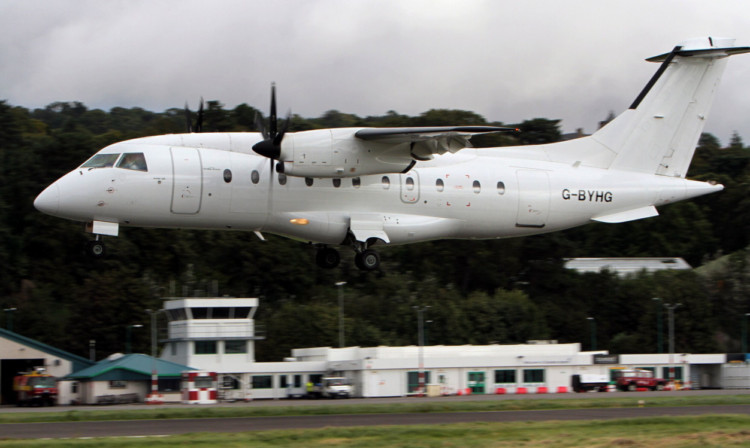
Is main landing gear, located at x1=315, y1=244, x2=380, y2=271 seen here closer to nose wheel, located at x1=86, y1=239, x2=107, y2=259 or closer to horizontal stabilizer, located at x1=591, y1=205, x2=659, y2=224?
nose wheel, located at x1=86, y1=239, x2=107, y2=259

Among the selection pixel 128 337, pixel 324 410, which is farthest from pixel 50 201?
pixel 128 337

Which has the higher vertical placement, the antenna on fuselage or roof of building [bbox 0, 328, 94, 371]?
the antenna on fuselage

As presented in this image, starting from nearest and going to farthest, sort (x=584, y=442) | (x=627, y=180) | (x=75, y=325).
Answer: (x=584, y=442)
(x=627, y=180)
(x=75, y=325)

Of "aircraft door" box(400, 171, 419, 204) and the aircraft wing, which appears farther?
"aircraft door" box(400, 171, 419, 204)

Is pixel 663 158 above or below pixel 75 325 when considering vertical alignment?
above

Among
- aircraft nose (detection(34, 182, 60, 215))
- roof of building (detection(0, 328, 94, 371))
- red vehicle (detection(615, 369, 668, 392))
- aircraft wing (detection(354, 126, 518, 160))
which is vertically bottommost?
red vehicle (detection(615, 369, 668, 392))

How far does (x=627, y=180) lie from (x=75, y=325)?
4086 cm

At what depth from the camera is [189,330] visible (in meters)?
45.2

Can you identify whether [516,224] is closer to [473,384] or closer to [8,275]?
[473,384]

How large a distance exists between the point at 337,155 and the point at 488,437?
24.5 ft

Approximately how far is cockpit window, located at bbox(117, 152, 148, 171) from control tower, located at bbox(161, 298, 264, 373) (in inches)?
922

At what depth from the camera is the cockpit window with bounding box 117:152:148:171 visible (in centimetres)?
2264

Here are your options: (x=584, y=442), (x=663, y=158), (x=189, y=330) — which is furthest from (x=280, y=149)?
(x=189, y=330)

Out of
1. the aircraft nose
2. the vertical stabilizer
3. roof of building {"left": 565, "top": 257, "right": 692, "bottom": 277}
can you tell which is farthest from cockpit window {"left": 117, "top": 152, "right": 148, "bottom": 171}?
roof of building {"left": 565, "top": 257, "right": 692, "bottom": 277}
